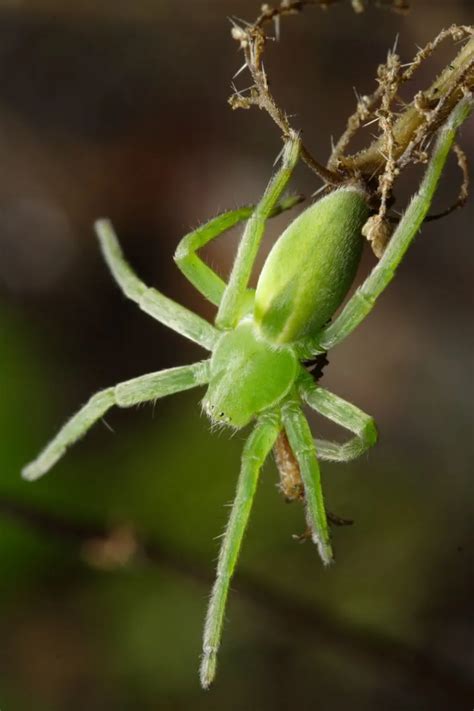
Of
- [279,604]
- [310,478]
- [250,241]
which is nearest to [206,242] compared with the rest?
[250,241]

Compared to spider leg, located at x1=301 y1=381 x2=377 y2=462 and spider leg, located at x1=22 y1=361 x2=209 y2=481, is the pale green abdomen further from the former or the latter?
spider leg, located at x1=22 y1=361 x2=209 y2=481

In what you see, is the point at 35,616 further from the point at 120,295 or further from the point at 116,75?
the point at 116,75

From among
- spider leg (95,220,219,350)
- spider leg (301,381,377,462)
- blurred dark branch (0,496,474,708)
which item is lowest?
blurred dark branch (0,496,474,708)

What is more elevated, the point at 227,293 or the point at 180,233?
the point at 227,293

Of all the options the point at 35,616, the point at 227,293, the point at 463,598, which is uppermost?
the point at 227,293

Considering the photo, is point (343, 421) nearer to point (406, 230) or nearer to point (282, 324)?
point (282, 324)

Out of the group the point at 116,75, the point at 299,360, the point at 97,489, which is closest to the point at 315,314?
the point at 299,360

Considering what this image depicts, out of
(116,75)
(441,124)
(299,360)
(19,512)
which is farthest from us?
(116,75)

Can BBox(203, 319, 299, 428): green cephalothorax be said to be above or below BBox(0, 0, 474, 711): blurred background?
above

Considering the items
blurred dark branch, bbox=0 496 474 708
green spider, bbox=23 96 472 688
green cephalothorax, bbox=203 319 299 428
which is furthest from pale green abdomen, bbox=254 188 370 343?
blurred dark branch, bbox=0 496 474 708
